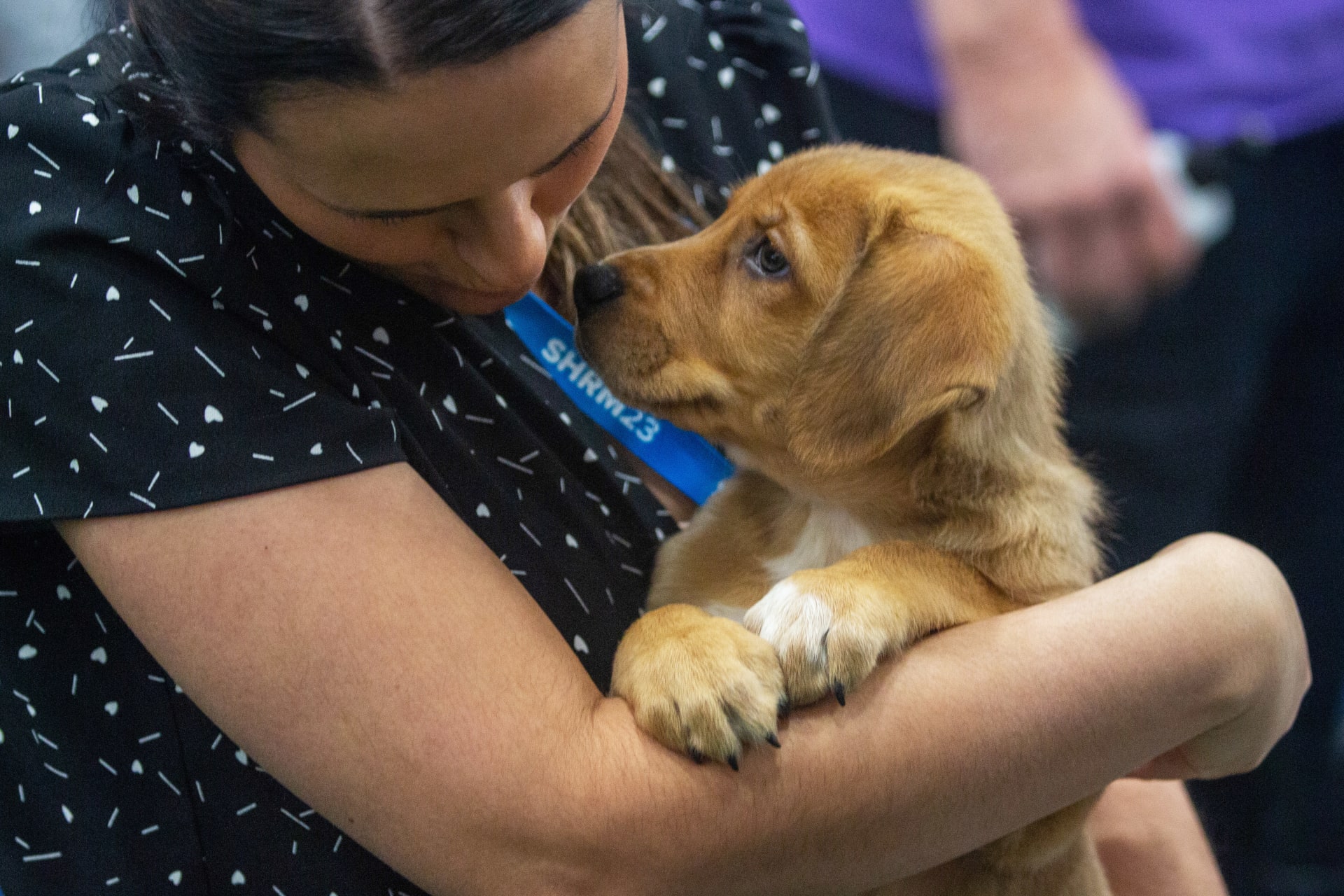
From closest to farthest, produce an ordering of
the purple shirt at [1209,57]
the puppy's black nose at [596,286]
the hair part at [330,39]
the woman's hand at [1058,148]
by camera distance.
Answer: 1. the hair part at [330,39]
2. the puppy's black nose at [596,286]
3. the woman's hand at [1058,148]
4. the purple shirt at [1209,57]

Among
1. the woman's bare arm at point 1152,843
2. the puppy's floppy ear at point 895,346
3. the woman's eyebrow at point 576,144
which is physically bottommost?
the woman's bare arm at point 1152,843

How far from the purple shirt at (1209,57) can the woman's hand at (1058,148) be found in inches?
8.1

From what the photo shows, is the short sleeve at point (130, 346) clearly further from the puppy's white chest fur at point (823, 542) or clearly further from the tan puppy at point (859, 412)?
the puppy's white chest fur at point (823, 542)

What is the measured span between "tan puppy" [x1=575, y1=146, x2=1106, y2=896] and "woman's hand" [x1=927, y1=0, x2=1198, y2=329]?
982 millimetres

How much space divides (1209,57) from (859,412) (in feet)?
6.50

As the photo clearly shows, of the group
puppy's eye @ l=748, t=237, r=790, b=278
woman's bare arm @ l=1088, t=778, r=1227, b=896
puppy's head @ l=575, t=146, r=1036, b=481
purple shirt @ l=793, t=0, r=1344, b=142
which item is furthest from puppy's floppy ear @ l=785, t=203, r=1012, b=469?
purple shirt @ l=793, t=0, r=1344, b=142

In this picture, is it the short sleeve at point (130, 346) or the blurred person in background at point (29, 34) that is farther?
the blurred person in background at point (29, 34)

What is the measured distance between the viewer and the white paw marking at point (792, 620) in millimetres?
1420

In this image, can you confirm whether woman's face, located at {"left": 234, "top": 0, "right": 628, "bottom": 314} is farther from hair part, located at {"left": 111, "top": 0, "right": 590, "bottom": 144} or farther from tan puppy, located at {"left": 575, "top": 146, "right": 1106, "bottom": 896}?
tan puppy, located at {"left": 575, "top": 146, "right": 1106, "bottom": 896}

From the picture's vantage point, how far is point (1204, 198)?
309 cm

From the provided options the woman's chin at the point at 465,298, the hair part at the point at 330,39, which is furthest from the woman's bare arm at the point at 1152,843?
the hair part at the point at 330,39

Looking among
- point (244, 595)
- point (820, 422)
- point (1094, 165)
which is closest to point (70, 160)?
point (244, 595)

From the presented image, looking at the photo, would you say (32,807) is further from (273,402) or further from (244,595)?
(273,402)

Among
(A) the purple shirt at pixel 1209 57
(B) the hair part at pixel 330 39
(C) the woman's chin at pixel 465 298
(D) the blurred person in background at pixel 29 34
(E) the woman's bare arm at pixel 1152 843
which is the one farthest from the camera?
(D) the blurred person in background at pixel 29 34
